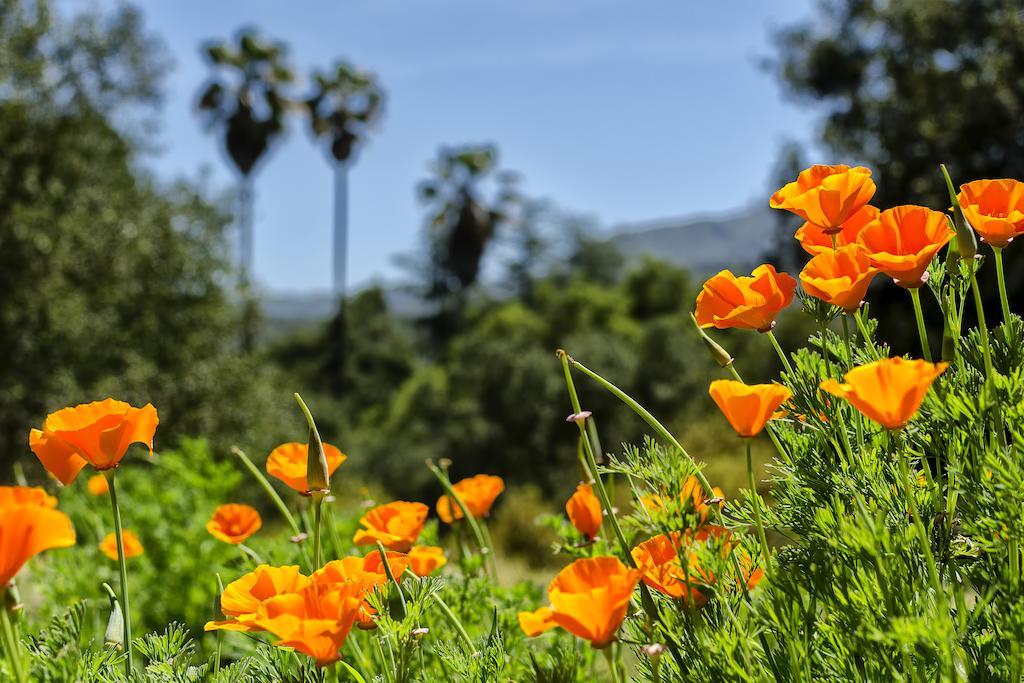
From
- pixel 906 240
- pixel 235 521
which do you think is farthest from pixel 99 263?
pixel 906 240

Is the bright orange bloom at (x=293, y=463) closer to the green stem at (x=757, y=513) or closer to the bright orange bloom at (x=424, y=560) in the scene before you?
the bright orange bloom at (x=424, y=560)

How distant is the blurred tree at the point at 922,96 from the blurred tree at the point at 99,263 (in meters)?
9.50

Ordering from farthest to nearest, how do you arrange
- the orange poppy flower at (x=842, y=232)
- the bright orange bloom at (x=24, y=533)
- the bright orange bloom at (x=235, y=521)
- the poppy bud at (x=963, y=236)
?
the bright orange bloom at (x=235, y=521) < the orange poppy flower at (x=842, y=232) < the poppy bud at (x=963, y=236) < the bright orange bloom at (x=24, y=533)

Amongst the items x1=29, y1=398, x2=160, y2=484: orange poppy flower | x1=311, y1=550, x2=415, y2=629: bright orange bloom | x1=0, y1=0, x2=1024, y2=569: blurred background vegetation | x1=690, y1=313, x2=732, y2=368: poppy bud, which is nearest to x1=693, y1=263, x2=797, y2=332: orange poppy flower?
x1=690, y1=313, x2=732, y2=368: poppy bud

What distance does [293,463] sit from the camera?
1444mm

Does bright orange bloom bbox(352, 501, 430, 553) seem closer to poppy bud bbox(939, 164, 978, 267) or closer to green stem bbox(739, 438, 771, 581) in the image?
green stem bbox(739, 438, 771, 581)

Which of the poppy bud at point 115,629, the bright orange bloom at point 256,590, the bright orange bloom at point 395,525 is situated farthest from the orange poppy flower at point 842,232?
the poppy bud at point 115,629

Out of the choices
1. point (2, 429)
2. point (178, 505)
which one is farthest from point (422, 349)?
point (178, 505)

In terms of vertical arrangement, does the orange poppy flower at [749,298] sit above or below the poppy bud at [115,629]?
above

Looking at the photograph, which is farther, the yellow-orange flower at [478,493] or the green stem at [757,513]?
the yellow-orange flower at [478,493]

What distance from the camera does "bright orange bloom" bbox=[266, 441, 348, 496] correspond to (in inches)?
55.4

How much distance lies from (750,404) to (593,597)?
0.98 ft

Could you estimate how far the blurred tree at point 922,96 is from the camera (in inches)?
439

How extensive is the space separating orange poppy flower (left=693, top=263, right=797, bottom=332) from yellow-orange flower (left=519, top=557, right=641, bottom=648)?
0.38m
